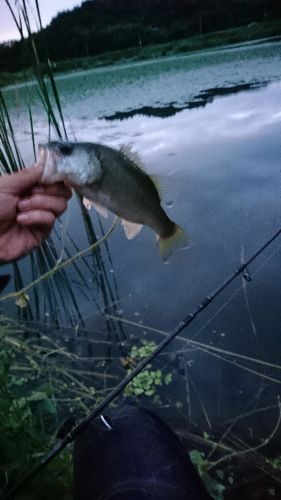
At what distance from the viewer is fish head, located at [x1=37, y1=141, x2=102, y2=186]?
4.16 feet

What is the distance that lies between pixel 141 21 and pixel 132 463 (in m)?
25.4

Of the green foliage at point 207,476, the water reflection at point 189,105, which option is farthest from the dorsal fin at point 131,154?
the water reflection at point 189,105

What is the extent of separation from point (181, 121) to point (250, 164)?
2.41 meters

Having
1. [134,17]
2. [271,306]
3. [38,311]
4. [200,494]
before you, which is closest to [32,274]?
[38,311]

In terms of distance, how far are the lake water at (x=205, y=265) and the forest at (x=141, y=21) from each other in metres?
15.1

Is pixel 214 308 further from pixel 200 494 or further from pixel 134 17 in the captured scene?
pixel 134 17

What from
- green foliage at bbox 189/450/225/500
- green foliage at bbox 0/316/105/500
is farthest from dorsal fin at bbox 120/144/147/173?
green foliage at bbox 189/450/225/500

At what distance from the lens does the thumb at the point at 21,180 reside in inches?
55.0

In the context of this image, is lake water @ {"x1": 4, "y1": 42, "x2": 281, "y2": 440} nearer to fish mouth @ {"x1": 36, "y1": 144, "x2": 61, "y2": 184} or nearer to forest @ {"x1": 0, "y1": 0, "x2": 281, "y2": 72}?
fish mouth @ {"x1": 36, "y1": 144, "x2": 61, "y2": 184}

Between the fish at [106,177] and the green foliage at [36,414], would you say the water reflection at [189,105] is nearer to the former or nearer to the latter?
the green foliage at [36,414]

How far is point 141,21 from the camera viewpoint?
22.9 m

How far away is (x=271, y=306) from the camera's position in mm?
2773

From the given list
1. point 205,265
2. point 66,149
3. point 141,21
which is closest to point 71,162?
point 66,149

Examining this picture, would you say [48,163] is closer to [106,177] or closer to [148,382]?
[106,177]
